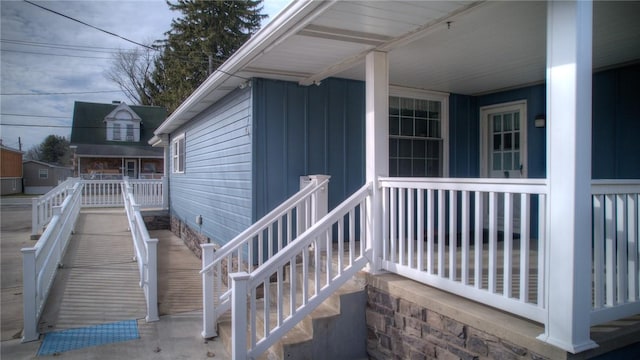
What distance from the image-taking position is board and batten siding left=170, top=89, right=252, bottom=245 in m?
5.77

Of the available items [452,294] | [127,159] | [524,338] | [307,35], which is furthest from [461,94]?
[127,159]

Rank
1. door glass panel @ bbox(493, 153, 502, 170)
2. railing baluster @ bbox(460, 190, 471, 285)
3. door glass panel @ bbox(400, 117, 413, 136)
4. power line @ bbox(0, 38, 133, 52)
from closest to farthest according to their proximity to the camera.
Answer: railing baluster @ bbox(460, 190, 471, 285) → door glass panel @ bbox(400, 117, 413, 136) → door glass panel @ bbox(493, 153, 502, 170) → power line @ bbox(0, 38, 133, 52)

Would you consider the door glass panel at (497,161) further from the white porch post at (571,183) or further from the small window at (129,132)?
the small window at (129,132)

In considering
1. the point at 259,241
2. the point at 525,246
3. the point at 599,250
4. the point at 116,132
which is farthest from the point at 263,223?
the point at 116,132

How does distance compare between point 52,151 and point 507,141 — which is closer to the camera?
point 507,141

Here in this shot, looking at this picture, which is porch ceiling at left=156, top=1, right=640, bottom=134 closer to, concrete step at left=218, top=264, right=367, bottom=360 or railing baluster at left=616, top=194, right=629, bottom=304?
railing baluster at left=616, top=194, right=629, bottom=304

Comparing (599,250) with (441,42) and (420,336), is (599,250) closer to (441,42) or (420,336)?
(420,336)

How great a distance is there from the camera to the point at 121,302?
212 inches

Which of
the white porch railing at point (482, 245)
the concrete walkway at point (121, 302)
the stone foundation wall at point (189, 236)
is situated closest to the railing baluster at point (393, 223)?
the white porch railing at point (482, 245)

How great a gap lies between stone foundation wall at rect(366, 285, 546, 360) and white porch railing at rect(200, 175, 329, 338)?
1395 millimetres

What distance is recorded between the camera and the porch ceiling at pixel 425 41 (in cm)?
310

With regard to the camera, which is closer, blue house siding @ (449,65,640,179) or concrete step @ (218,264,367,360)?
concrete step @ (218,264,367,360)

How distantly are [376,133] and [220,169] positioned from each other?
402 centimetres

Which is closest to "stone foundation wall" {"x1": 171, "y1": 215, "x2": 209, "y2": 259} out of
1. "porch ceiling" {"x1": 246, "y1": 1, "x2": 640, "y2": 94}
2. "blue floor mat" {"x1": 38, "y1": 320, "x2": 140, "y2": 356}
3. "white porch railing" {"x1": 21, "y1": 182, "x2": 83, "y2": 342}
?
"white porch railing" {"x1": 21, "y1": 182, "x2": 83, "y2": 342}
